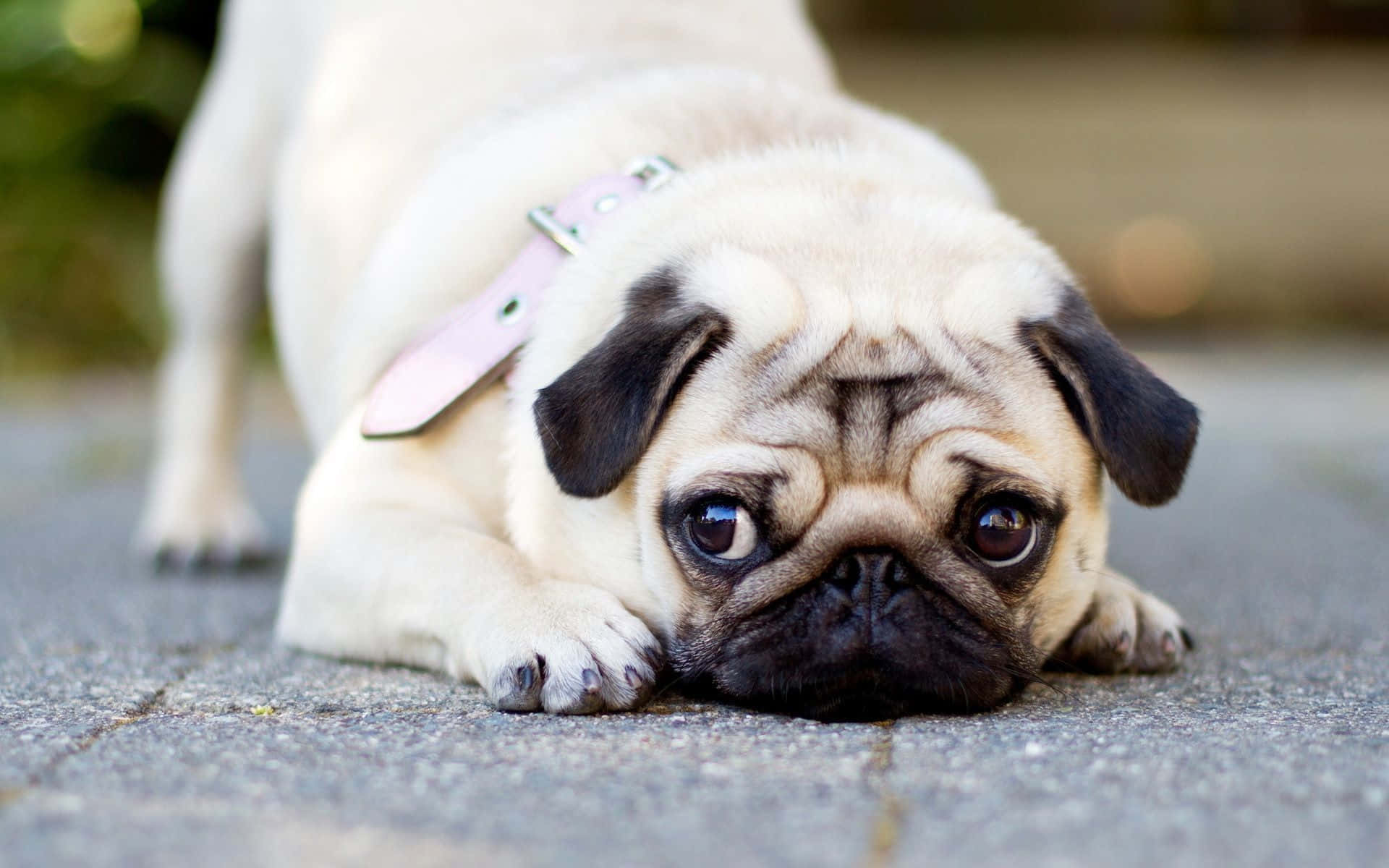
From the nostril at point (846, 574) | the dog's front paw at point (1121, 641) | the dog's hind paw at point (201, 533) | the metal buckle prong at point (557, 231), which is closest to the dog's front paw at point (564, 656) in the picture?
the nostril at point (846, 574)

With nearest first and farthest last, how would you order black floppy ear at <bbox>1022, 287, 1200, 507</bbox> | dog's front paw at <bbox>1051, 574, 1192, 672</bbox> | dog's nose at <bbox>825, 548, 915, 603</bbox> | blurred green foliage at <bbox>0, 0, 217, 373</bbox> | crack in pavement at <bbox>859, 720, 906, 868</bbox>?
crack in pavement at <bbox>859, 720, 906, 868</bbox>
dog's nose at <bbox>825, 548, 915, 603</bbox>
black floppy ear at <bbox>1022, 287, 1200, 507</bbox>
dog's front paw at <bbox>1051, 574, 1192, 672</bbox>
blurred green foliage at <bbox>0, 0, 217, 373</bbox>

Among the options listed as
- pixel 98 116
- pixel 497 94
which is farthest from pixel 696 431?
pixel 98 116

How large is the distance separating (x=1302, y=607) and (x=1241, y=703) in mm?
1092

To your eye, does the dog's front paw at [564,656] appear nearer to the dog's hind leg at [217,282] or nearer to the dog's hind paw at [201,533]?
the dog's hind paw at [201,533]

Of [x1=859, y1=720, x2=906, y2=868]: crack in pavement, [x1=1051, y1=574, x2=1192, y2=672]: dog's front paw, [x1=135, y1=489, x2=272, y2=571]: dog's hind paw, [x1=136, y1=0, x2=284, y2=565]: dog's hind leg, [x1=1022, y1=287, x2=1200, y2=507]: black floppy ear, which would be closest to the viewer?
[x1=859, y1=720, x2=906, y2=868]: crack in pavement

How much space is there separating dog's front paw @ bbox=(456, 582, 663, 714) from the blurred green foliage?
737 cm

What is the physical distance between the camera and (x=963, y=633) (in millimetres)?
2359

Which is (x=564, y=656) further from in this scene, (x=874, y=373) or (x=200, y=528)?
(x=200, y=528)

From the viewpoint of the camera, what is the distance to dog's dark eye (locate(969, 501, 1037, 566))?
2.43m

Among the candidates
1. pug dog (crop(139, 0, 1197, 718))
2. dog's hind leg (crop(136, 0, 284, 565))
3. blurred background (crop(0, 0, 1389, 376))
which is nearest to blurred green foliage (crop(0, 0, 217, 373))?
blurred background (crop(0, 0, 1389, 376))

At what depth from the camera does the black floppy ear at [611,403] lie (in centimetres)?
241

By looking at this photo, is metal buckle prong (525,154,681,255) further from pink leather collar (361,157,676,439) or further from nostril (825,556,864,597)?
nostril (825,556,864,597)

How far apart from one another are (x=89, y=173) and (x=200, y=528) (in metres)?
5.79

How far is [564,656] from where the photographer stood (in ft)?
7.77
